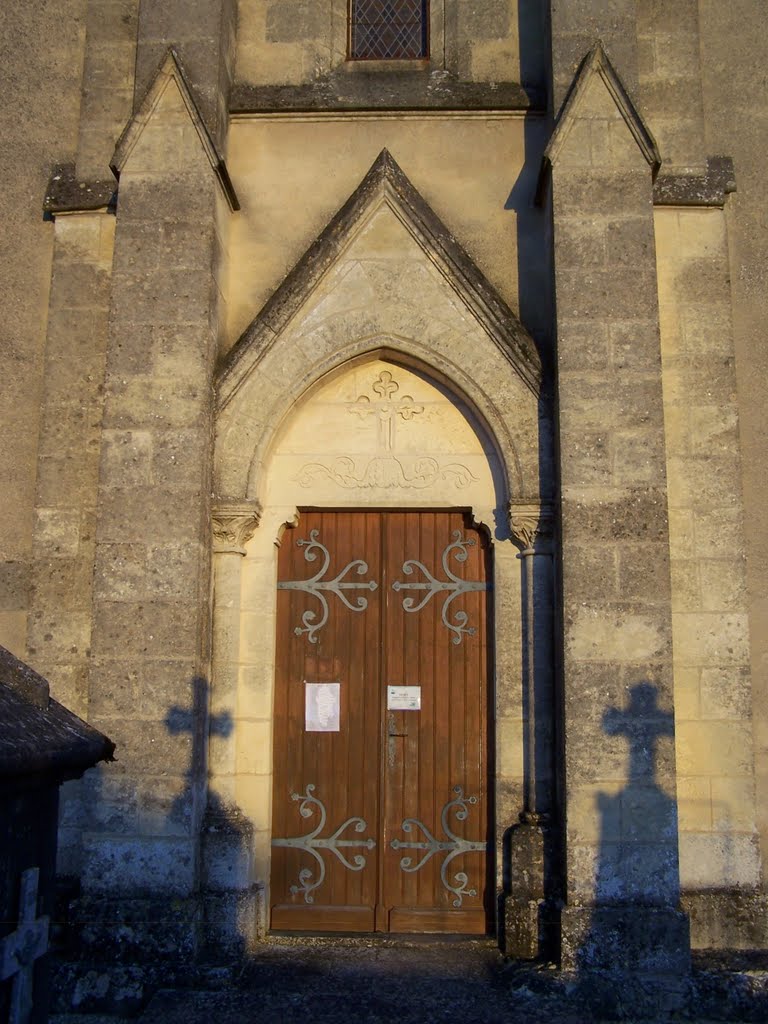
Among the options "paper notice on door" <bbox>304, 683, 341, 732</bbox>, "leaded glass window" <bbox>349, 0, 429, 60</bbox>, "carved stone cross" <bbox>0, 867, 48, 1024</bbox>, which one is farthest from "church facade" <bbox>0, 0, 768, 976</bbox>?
"carved stone cross" <bbox>0, 867, 48, 1024</bbox>

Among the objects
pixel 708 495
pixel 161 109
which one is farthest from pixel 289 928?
pixel 161 109

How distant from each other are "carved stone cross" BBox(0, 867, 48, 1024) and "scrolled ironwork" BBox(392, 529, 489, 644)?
4.07 metres

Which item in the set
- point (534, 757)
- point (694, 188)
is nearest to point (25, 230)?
point (694, 188)

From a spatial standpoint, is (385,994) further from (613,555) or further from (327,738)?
(613,555)

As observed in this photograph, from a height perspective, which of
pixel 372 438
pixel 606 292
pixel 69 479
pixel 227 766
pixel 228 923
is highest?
pixel 606 292

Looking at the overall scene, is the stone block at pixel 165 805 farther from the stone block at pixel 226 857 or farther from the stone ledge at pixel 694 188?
the stone ledge at pixel 694 188

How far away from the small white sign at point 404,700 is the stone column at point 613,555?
1.13 meters

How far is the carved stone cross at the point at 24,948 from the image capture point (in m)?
2.66

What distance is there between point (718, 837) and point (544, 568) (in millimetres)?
1855

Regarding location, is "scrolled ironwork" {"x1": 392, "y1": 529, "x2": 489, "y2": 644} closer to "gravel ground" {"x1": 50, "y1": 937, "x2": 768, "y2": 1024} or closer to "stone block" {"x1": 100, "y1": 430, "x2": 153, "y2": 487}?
"stone block" {"x1": 100, "y1": 430, "x2": 153, "y2": 487}

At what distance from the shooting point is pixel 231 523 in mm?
6484

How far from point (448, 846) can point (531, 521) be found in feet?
6.81

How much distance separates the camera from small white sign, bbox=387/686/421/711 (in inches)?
261

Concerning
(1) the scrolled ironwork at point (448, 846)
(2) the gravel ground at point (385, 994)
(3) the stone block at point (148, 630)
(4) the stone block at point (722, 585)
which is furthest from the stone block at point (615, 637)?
(3) the stone block at point (148, 630)
